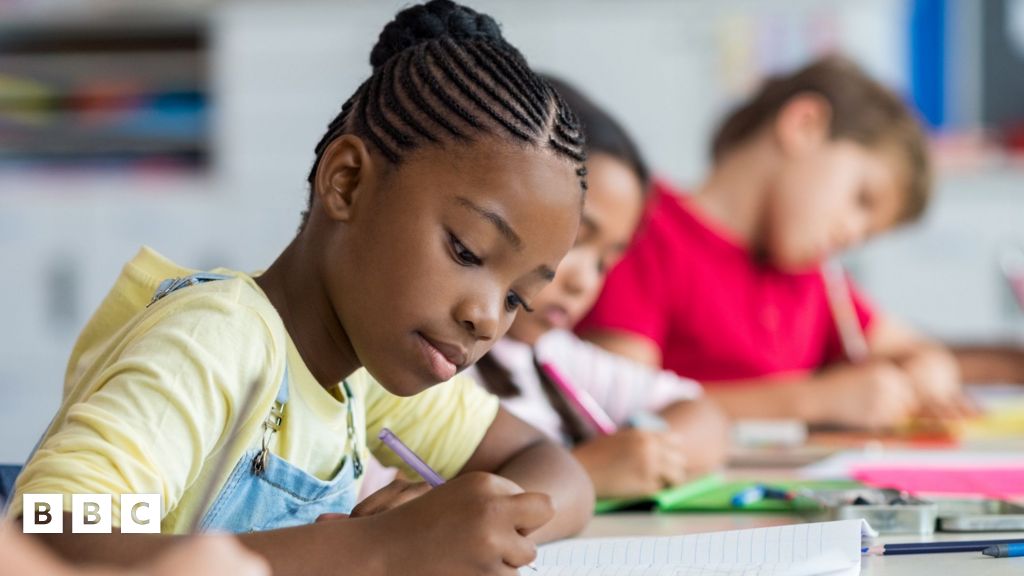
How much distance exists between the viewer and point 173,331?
22.8 inches

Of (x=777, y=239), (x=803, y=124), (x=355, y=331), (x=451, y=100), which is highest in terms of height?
(x=803, y=124)

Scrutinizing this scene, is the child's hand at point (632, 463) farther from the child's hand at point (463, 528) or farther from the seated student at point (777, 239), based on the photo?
the seated student at point (777, 239)

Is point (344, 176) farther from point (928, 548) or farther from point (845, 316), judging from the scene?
point (845, 316)

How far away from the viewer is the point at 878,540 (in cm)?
75

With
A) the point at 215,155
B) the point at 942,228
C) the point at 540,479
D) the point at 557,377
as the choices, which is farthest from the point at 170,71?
the point at 540,479

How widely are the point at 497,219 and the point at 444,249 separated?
3cm

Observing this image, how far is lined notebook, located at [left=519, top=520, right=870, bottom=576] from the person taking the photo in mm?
639

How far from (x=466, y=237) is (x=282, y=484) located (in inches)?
6.5

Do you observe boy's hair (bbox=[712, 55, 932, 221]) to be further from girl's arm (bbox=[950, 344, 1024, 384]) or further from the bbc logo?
the bbc logo

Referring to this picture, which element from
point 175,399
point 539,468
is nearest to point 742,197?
point 539,468

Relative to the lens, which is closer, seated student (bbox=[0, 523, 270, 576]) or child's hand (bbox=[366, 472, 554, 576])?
seated student (bbox=[0, 523, 270, 576])

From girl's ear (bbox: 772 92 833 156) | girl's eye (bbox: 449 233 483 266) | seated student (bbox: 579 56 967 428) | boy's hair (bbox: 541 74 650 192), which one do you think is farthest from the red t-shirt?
girl's eye (bbox: 449 233 483 266)

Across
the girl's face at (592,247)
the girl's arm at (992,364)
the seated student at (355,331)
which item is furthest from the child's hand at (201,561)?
the girl's arm at (992,364)

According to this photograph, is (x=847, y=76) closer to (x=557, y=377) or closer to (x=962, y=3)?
(x=557, y=377)
